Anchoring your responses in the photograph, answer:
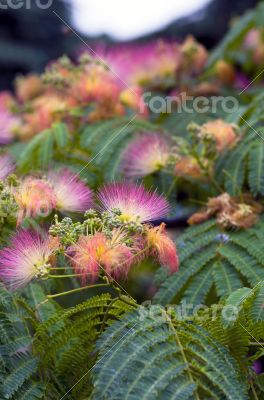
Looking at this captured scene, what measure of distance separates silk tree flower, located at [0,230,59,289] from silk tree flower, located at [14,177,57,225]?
154mm

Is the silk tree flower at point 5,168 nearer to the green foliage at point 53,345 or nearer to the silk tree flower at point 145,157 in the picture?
the green foliage at point 53,345

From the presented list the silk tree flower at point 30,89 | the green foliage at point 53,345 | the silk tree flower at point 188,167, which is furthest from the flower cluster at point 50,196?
the silk tree flower at point 30,89

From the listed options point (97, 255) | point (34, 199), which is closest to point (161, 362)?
point (97, 255)

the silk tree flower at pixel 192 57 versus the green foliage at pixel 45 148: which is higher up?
the silk tree flower at pixel 192 57

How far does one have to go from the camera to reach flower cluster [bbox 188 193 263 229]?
87.8 inches

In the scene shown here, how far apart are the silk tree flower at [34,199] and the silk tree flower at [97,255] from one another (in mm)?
270

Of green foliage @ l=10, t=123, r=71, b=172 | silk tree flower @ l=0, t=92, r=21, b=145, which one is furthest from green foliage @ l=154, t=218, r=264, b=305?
silk tree flower @ l=0, t=92, r=21, b=145

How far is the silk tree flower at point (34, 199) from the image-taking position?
1868 mm

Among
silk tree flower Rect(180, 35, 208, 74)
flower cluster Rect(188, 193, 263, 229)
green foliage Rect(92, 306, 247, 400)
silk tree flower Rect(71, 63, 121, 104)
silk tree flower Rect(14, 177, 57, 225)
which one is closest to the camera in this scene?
green foliage Rect(92, 306, 247, 400)

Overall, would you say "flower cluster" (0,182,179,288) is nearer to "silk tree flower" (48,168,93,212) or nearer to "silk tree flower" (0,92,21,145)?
"silk tree flower" (48,168,93,212)

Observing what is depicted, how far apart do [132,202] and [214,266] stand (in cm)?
45

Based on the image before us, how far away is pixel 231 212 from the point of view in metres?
2.28

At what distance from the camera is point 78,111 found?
286cm

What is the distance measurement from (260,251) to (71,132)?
110 centimetres
